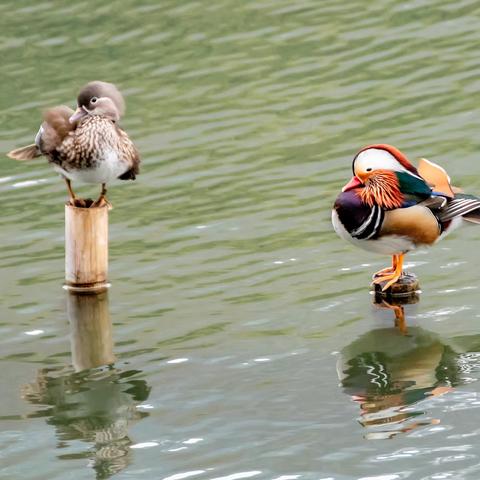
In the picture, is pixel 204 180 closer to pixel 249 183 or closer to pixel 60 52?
pixel 249 183

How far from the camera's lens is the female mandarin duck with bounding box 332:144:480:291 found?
1118cm

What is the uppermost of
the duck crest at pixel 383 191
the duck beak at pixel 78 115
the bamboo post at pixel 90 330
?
the duck beak at pixel 78 115

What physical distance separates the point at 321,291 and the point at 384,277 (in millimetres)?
667

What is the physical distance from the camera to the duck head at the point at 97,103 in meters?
12.0

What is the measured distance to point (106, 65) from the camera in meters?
19.4

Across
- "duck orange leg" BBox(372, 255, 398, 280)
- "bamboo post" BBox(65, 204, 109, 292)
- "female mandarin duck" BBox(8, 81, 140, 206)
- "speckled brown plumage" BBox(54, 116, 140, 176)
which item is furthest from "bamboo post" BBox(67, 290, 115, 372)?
"duck orange leg" BBox(372, 255, 398, 280)

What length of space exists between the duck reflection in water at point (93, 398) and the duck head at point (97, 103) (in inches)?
61.7

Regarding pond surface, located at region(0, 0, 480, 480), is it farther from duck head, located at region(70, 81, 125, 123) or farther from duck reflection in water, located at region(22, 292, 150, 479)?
duck head, located at region(70, 81, 125, 123)

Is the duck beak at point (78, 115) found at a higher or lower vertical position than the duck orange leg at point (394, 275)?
higher

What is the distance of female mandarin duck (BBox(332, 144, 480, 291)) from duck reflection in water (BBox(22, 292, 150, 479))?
191 centimetres

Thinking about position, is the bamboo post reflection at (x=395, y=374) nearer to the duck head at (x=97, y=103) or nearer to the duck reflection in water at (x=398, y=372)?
the duck reflection in water at (x=398, y=372)

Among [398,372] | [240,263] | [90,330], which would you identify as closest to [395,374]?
[398,372]

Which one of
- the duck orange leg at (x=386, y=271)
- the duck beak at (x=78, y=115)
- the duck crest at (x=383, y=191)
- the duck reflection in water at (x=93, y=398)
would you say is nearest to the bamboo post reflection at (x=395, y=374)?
the duck orange leg at (x=386, y=271)

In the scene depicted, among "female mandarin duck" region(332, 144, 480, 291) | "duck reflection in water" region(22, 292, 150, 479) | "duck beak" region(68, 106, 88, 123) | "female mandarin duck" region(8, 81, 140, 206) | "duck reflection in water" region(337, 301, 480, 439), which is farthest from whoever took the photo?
"duck beak" region(68, 106, 88, 123)
